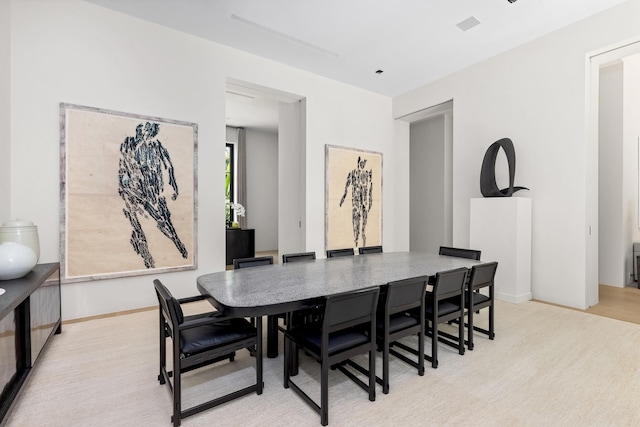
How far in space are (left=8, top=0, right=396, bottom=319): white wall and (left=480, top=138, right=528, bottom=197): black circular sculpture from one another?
264 cm

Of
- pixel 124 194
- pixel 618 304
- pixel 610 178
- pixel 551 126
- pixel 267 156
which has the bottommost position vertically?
pixel 618 304

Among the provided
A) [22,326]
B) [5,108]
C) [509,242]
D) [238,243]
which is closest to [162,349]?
[22,326]

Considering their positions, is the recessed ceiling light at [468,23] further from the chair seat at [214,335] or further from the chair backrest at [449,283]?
the chair seat at [214,335]

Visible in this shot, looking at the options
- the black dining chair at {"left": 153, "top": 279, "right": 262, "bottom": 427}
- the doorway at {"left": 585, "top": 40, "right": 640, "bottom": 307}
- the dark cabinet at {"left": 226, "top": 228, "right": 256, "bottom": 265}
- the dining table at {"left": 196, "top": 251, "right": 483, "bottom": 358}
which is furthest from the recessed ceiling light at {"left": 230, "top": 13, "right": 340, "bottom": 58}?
the doorway at {"left": 585, "top": 40, "right": 640, "bottom": 307}

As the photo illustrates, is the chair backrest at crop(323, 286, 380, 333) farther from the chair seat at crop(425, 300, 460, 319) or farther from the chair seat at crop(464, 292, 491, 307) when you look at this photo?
the chair seat at crop(464, 292, 491, 307)

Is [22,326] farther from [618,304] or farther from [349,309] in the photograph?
[618,304]

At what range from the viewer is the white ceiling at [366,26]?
3.57 m

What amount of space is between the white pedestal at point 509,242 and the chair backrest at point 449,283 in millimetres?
2043

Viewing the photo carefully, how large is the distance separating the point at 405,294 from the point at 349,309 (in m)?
0.55

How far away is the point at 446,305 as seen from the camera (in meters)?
2.80

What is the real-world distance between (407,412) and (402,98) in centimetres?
574

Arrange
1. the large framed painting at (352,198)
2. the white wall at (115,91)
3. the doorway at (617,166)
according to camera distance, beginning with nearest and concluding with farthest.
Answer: the white wall at (115,91), the doorway at (617,166), the large framed painting at (352,198)

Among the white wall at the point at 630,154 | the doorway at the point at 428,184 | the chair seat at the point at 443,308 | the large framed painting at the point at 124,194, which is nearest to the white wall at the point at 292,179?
the large framed painting at the point at 124,194

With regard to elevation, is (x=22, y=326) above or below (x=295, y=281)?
below
